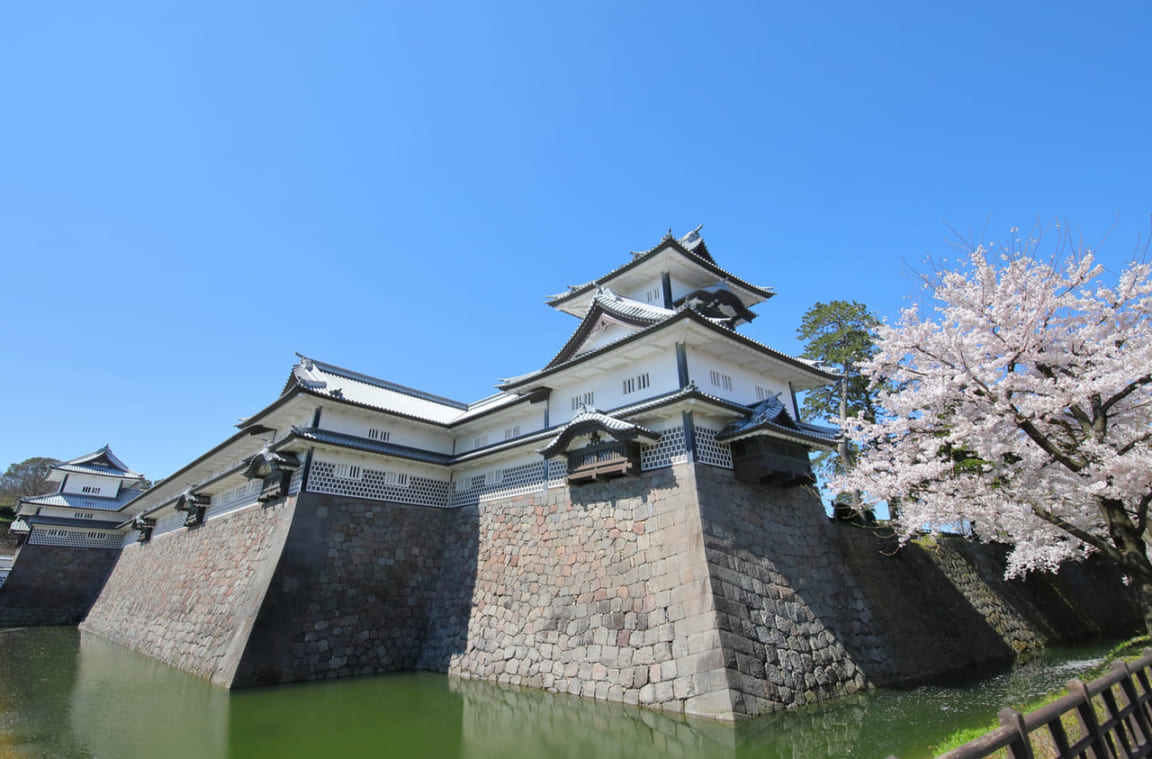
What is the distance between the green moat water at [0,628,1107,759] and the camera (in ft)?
26.2

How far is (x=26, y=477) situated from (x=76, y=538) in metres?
22.4

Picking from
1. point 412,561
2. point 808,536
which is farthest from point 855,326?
point 412,561

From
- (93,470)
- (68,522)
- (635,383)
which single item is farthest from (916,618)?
(93,470)

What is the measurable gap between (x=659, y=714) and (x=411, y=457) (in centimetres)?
1019

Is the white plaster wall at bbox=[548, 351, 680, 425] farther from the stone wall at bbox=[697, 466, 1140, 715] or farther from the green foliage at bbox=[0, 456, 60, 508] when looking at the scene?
the green foliage at bbox=[0, 456, 60, 508]

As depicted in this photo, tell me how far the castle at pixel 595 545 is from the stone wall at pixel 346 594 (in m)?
0.05

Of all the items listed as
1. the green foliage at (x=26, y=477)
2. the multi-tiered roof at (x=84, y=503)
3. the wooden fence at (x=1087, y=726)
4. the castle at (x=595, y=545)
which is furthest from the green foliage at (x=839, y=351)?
the green foliage at (x=26, y=477)

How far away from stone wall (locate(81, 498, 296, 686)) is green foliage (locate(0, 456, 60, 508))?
31.1 m

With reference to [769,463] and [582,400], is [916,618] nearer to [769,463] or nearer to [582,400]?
[769,463]

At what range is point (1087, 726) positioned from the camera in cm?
454

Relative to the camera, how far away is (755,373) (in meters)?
14.6

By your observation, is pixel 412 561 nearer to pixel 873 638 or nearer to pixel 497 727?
pixel 497 727

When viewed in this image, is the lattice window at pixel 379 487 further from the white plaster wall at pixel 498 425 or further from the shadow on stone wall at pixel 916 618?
the shadow on stone wall at pixel 916 618

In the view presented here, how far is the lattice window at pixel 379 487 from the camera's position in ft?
50.2
